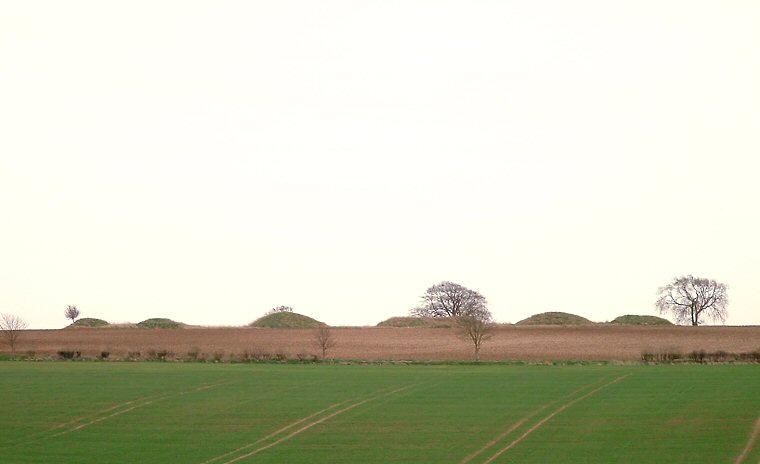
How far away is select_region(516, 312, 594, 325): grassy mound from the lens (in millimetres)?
118812

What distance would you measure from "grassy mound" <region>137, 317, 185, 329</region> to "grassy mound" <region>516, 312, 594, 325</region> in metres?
37.9

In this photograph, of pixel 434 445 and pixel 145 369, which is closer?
pixel 434 445

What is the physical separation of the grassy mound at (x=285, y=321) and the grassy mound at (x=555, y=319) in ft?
75.5

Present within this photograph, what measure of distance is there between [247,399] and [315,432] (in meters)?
10.4

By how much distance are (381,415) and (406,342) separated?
4959 centimetres

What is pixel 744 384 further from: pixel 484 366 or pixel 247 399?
pixel 247 399

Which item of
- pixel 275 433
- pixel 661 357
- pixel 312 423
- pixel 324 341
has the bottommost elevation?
pixel 275 433

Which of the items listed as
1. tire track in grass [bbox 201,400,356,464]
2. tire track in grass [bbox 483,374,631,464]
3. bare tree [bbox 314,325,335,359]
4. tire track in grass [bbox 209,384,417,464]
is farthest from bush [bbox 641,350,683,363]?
tire track in grass [bbox 201,400,356,464]

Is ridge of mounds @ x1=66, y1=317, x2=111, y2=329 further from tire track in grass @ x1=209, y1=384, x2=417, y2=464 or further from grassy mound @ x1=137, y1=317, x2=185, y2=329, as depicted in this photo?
tire track in grass @ x1=209, y1=384, x2=417, y2=464

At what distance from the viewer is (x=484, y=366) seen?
243 ft

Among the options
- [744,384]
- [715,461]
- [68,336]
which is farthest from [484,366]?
[68,336]

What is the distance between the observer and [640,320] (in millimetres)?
121875

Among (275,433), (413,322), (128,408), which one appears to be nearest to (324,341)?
(128,408)

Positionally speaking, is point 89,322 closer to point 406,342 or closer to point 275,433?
point 406,342
